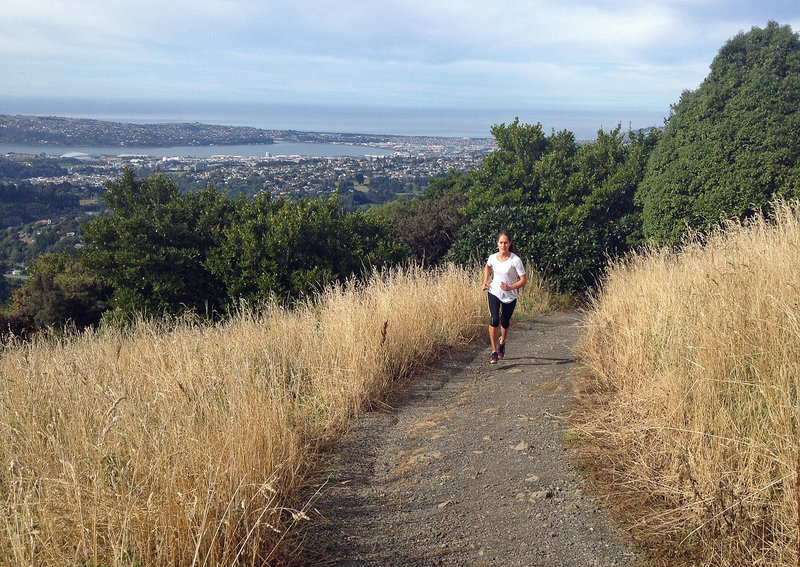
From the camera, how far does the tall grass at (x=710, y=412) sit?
118 inches

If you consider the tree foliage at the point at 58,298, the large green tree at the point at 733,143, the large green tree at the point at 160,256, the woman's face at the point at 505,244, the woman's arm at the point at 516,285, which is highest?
the large green tree at the point at 733,143

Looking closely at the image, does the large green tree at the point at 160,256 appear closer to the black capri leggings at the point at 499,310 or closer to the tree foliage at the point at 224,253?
the tree foliage at the point at 224,253

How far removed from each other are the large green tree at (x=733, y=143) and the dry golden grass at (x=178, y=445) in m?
7.29

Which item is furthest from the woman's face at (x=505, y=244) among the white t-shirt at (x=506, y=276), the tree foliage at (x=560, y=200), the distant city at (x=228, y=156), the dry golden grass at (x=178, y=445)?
the distant city at (x=228, y=156)

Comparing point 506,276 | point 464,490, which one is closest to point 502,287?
point 506,276

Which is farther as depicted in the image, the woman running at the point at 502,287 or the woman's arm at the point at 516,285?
the woman running at the point at 502,287

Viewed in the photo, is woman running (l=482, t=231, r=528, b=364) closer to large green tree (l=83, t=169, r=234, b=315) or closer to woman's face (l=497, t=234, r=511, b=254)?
woman's face (l=497, t=234, r=511, b=254)

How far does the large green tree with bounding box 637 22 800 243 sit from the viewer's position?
37.1 feet

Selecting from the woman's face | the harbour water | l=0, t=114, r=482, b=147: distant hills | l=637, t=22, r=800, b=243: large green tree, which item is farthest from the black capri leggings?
l=0, t=114, r=482, b=147: distant hills

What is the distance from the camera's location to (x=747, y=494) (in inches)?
121

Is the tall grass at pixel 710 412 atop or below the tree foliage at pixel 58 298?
atop

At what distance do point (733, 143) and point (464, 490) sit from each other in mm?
10493

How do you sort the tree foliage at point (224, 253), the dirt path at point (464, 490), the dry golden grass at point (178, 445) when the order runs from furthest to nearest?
the tree foliage at point (224, 253) → the dirt path at point (464, 490) → the dry golden grass at point (178, 445)

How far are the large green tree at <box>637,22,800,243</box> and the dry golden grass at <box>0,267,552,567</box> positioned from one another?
287 inches
